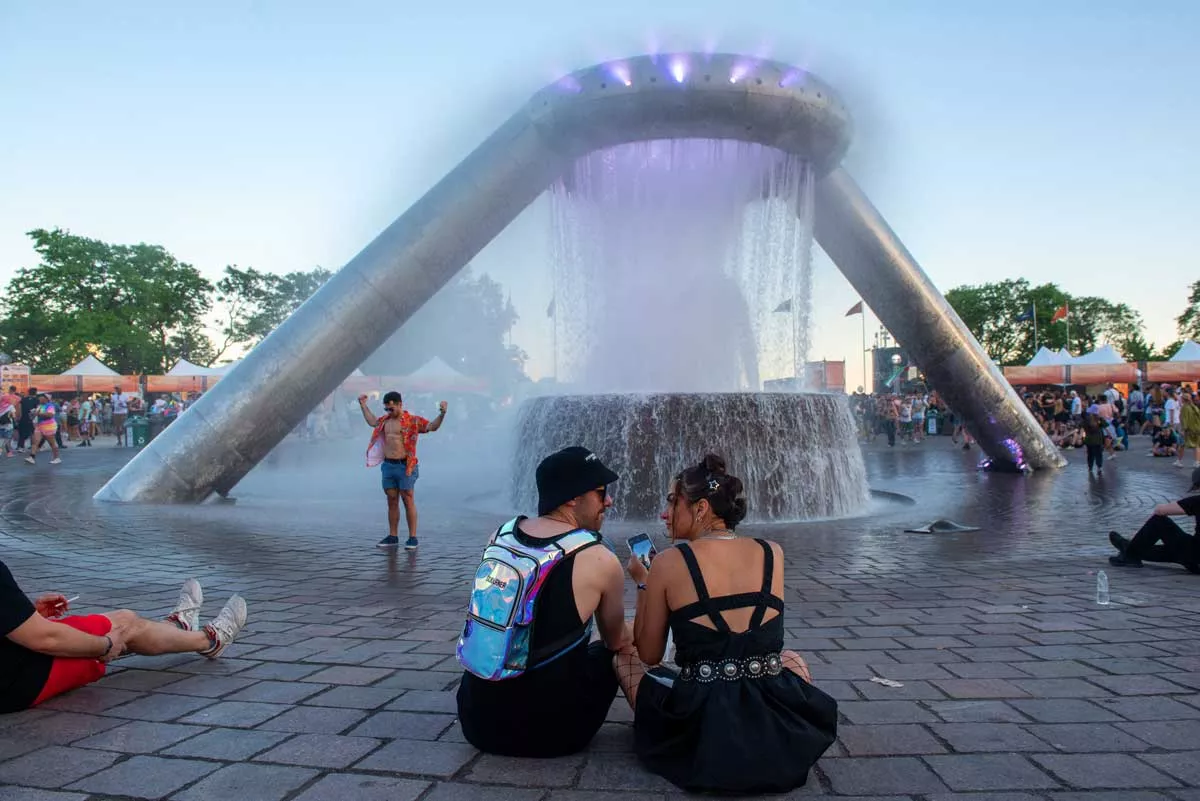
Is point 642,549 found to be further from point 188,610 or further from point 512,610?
point 188,610

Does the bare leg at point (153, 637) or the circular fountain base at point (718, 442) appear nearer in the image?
the bare leg at point (153, 637)

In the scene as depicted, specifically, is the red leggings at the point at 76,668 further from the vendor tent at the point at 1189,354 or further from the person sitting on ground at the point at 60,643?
the vendor tent at the point at 1189,354

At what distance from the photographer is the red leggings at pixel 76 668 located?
11.0 ft

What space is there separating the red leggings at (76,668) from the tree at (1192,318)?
237 ft

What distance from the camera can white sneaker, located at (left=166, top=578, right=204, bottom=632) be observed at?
13.4 feet

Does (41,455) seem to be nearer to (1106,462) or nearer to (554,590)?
(554,590)

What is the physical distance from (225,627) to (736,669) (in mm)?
2786

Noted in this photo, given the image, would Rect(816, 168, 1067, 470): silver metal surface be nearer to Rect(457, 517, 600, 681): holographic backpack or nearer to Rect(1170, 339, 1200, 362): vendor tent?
Rect(457, 517, 600, 681): holographic backpack

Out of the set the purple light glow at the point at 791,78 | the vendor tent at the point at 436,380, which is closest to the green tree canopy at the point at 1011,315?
the vendor tent at the point at 436,380

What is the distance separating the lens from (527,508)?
1074cm

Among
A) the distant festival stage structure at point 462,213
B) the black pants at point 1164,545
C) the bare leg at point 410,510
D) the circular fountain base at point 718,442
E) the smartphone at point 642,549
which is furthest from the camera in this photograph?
the distant festival stage structure at point 462,213

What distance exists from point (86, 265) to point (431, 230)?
49.1 meters

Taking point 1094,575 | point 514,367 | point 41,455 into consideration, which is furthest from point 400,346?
point 1094,575

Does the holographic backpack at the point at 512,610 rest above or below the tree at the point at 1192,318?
below
